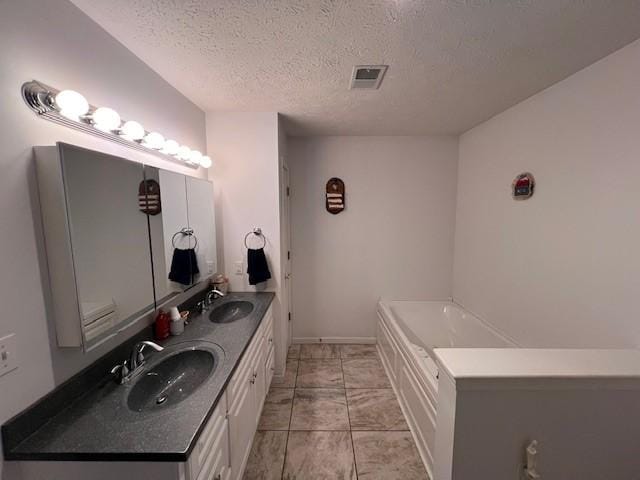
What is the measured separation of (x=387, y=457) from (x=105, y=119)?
8.17 ft

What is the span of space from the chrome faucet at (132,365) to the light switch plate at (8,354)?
0.38 metres

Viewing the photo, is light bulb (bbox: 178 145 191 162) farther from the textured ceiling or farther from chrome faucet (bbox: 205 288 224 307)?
chrome faucet (bbox: 205 288 224 307)

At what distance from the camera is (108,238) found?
1199 mm

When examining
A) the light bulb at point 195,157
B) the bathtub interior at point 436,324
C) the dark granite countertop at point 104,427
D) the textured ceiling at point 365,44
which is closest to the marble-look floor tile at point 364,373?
the bathtub interior at point 436,324

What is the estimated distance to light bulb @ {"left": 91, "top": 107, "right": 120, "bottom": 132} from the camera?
1095 millimetres

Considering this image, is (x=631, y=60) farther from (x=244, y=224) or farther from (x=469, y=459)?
(x=244, y=224)

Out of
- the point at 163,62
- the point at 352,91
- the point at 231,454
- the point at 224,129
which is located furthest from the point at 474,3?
the point at 231,454

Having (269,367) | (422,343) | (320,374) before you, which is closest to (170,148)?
(269,367)

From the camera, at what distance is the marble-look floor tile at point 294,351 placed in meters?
2.96

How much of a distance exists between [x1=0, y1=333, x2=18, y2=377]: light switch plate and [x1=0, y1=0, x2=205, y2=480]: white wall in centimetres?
2

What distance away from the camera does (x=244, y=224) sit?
2346 mm

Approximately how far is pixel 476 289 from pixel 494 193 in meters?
0.98

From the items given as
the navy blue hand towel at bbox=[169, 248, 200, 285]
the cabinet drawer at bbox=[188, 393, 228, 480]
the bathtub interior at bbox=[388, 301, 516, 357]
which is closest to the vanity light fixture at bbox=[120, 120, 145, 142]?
the navy blue hand towel at bbox=[169, 248, 200, 285]

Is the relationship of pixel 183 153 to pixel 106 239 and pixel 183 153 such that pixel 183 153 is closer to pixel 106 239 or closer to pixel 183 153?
pixel 183 153
